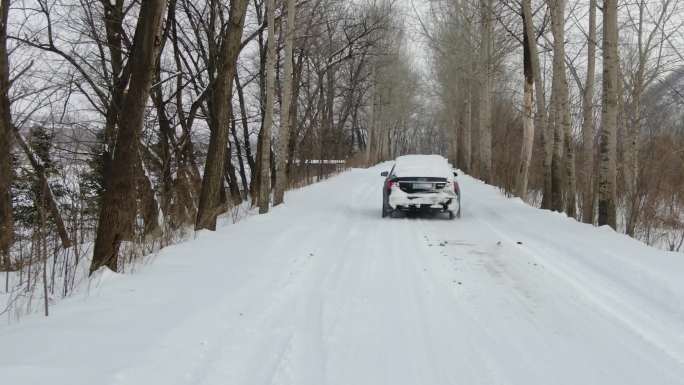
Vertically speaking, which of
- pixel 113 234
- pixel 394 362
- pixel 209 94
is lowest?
pixel 394 362

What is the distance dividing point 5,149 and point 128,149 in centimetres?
386

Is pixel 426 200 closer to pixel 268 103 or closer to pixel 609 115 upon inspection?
pixel 609 115

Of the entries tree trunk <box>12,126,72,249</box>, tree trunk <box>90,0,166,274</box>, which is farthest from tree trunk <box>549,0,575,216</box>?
tree trunk <box>12,126,72,249</box>

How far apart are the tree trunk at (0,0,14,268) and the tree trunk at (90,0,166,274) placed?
2157 mm

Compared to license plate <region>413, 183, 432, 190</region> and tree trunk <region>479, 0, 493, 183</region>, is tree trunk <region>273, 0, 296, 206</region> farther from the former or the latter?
tree trunk <region>479, 0, 493, 183</region>

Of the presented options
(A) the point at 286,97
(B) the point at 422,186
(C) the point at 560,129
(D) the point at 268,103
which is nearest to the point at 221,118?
(D) the point at 268,103

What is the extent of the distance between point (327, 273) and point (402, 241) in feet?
9.57

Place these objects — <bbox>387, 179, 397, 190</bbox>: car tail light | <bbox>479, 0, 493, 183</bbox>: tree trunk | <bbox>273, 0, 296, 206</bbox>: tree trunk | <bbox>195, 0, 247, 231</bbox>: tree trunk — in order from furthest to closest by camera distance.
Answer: <bbox>479, 0, 493, 183</bbox>: tree trunk → <bbox>273, 0, 296, 206</bbox>: tree trunk → <bbox>387, 179, 397, 190</bbox>: car tail light → <bbox>195, 0, 247, 231</bbox>: tree trunk

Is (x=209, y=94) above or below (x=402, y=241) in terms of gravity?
above

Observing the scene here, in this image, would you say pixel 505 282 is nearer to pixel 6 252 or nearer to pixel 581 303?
pixel 581 303

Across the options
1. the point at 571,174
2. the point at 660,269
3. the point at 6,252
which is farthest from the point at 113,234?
the point at 571,174

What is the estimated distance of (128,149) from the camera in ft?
22.7

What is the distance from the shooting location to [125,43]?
49.3ft

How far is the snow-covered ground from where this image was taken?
3713 mm
